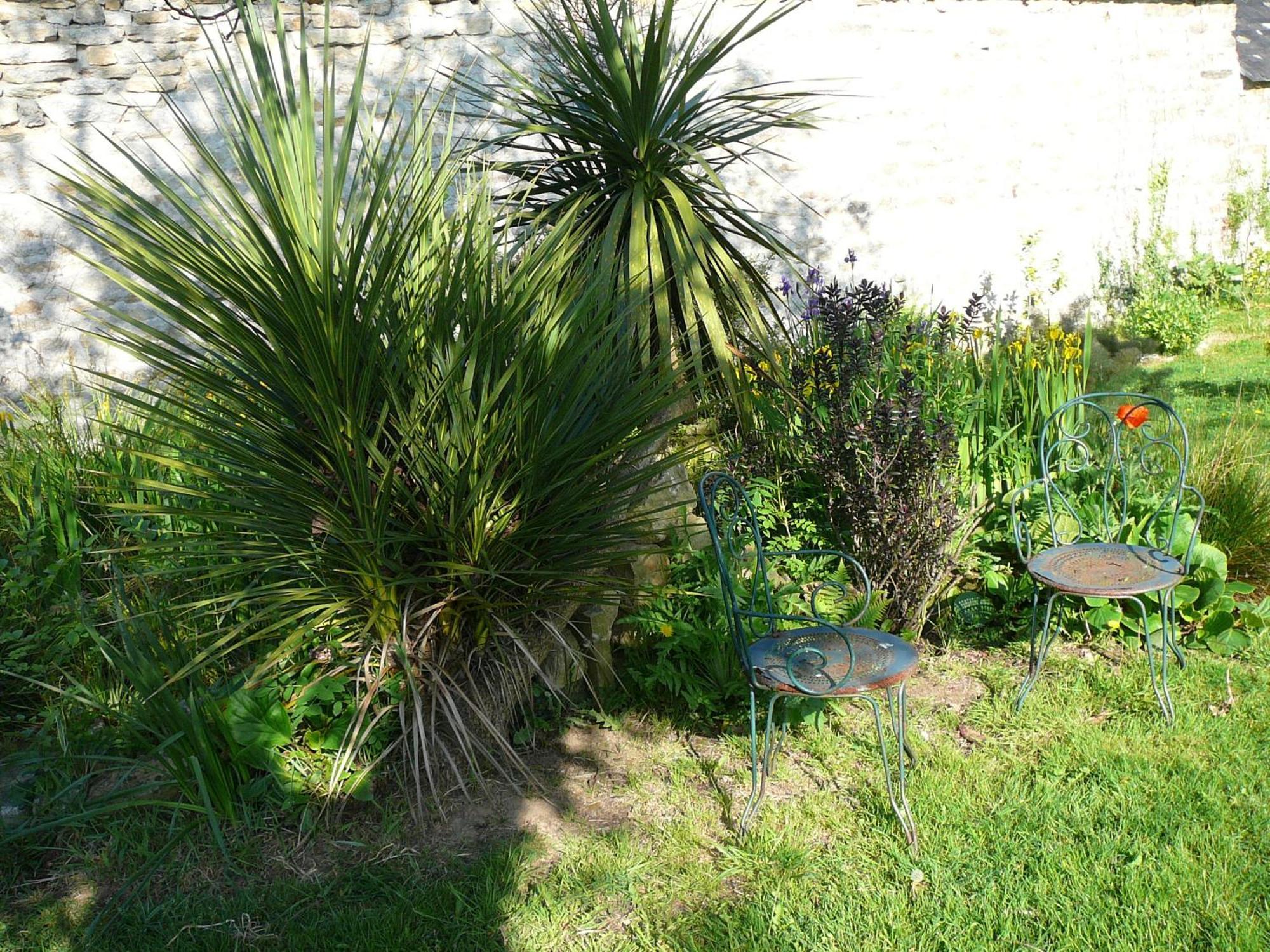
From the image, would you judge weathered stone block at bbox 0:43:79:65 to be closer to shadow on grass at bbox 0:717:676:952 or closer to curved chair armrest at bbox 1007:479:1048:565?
shadow on grass at bbox 0:717:676:952

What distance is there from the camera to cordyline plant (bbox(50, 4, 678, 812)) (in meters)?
2.64

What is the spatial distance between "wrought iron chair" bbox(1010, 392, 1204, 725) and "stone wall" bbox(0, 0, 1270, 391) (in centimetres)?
351

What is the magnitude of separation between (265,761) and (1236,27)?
34.9 ft

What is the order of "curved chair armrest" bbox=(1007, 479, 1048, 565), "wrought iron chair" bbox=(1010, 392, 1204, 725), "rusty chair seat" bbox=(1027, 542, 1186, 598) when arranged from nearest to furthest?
1. "rusty chair seat" bbox=(1027, 542, 1186, 598)
2. "wrought iron chair" bbox=(1010, 392, 1204, 725)
3. "curved chair armrest" bbox=(1007, 479, 1048, 565)

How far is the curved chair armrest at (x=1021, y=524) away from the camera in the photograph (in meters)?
3.68

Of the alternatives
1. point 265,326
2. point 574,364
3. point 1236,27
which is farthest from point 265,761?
point 1236,27

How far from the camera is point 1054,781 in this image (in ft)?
9.84

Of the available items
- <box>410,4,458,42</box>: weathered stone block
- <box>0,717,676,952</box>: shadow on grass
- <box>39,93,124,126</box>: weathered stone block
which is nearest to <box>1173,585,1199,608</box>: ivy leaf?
<box>0,717,676,952</box>: shadow on grass

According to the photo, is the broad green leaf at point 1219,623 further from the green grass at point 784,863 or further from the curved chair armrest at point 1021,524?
the curved chair armrest at point 1021,524

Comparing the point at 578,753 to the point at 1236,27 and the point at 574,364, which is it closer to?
the point at 574,364

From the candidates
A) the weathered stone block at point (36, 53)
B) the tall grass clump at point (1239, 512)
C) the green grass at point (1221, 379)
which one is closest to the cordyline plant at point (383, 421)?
the tall grass clump at point (1239, 512)

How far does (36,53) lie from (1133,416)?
648cm

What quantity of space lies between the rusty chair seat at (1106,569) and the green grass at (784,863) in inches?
18.2

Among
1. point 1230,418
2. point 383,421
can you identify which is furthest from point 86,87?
point 1230,418
